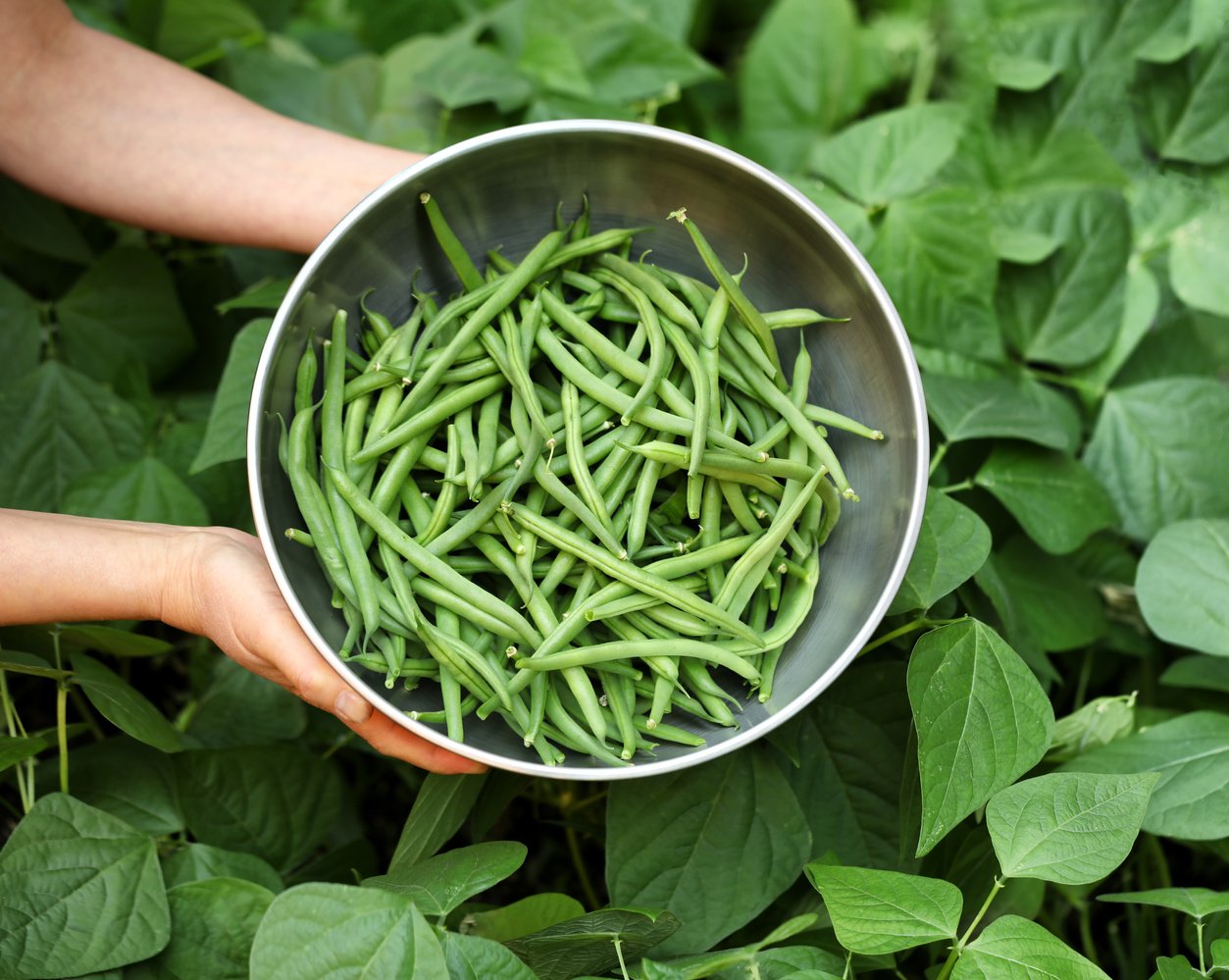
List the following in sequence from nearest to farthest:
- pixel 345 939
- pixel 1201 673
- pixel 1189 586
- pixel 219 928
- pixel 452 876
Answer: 1. pixel 345 939
2. pixel 452 876
3. pixel 219 928
4. pixel 1189 586
5. pixel 1201 673

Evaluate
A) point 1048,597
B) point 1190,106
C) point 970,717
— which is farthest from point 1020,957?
point 1190,106

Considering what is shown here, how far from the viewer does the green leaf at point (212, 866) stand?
1234 mm

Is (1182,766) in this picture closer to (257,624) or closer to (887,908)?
(887,908)

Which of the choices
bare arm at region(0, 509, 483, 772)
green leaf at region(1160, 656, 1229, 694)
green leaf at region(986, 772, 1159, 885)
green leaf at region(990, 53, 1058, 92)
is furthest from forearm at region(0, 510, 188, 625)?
green leaf at region(990, 53, 1058, 92)

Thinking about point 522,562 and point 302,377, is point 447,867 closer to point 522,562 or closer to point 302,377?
point 522,562

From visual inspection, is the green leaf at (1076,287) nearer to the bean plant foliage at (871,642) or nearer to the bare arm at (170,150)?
the bean plant foliage at (871,642)

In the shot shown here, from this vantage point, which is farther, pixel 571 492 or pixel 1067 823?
pixel 571 492

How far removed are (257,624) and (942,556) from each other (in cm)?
81

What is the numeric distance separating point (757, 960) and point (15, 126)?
4.79 ft

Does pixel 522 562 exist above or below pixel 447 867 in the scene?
above

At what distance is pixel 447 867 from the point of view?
1.08 metres

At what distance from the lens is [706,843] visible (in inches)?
48.8

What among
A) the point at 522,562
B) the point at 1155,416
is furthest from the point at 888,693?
the point at 1155,416

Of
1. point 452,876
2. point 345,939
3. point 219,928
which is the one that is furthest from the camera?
point 219,928
